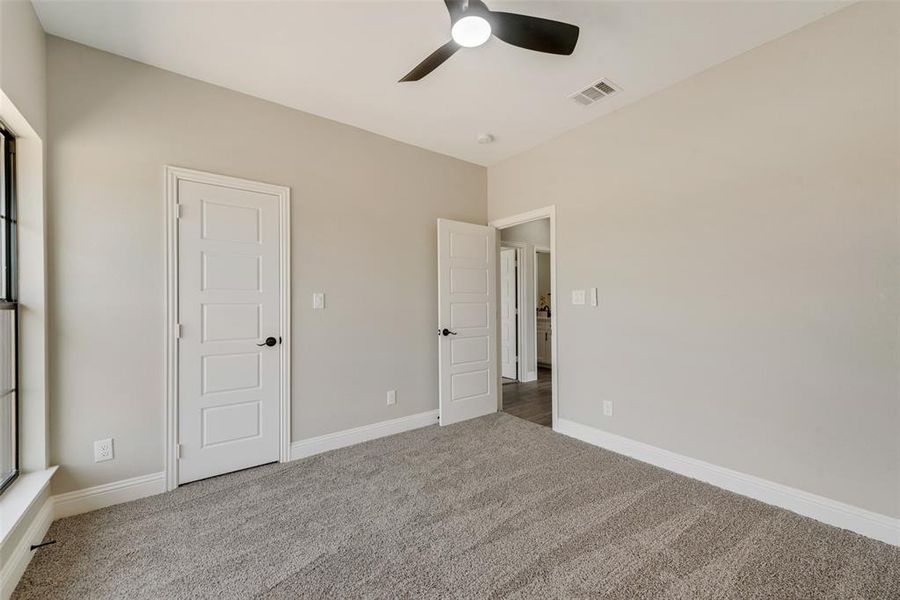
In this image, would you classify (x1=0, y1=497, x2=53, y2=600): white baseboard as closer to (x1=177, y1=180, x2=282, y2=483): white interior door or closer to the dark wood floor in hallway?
(x1=177, y1=180, x2=282, y2=483): white interior door

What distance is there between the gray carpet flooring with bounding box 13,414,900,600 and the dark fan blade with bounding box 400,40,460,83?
245 cm

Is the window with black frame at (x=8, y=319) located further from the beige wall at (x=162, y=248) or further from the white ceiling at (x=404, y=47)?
the white ceiling at (x=404, y=47)

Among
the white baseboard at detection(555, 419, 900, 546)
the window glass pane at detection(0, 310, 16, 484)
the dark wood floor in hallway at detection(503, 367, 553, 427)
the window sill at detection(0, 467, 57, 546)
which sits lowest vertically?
the dark wood floor in hallway at detection(503, 367, 553, 427)

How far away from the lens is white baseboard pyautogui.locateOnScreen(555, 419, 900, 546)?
Answer: 6.16ft

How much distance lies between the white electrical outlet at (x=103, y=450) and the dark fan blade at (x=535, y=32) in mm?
3113

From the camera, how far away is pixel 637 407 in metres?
2.87

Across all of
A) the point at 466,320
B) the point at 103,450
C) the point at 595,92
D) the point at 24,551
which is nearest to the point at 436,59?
the point at 595,92

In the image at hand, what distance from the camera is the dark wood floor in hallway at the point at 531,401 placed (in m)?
3.89

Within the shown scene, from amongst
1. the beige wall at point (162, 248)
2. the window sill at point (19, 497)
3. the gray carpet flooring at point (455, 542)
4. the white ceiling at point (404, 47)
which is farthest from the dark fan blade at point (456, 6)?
the window sill at point (19, 497)

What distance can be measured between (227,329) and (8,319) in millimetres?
999

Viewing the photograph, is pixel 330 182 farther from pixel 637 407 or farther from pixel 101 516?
pixel 637 407

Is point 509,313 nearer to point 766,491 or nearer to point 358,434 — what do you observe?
point 358,434

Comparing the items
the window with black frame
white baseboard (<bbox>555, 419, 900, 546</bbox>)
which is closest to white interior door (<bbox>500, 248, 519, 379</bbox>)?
white baseboard (<bbox>555, 419, 900, 546</bbox>)

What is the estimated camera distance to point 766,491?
2213mm
